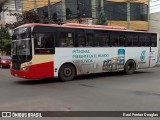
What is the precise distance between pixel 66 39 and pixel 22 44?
94.5 inches

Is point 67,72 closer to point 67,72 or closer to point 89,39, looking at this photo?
point 67,72

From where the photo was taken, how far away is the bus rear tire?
1645 cm

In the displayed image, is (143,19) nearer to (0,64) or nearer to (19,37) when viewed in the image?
(0,64)

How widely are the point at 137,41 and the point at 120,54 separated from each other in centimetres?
199

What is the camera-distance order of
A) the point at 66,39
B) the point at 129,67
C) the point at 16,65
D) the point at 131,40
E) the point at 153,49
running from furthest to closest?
the point at 153,49 < the point at 129,67 < the point at 131,40 < the point at 66,39 < the point at 16,65

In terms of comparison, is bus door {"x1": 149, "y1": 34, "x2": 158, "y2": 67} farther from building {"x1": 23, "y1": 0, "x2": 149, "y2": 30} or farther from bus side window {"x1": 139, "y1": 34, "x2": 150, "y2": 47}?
building {"x1": 23, "y1": 0, "x2": 149, "y2": 30}

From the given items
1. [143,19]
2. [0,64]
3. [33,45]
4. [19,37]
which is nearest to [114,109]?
[33,45]

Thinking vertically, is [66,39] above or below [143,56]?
above

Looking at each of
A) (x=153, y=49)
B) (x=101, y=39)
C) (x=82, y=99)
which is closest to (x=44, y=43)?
(x=101, y=39)

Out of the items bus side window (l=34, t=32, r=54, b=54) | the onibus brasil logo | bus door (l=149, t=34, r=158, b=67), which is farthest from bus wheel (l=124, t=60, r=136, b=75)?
bus side window (l=34, t=32, r=54, b=54)

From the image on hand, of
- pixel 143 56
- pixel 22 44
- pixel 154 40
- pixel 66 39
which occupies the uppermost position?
pixel 66 39

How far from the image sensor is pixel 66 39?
54.8 ft

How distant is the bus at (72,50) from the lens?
50.5 ft

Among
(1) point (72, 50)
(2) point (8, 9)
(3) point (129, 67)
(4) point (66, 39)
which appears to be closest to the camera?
(4) point (66, 39)
